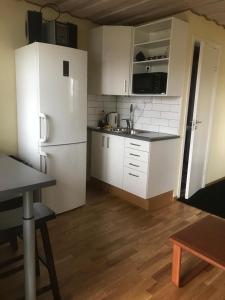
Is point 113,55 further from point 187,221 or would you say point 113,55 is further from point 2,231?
point 2,231

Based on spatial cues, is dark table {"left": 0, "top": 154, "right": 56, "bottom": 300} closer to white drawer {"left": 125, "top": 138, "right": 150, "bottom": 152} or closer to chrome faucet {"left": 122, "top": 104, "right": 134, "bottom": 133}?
white drawer {"left": 125, "top": 138, "right": 150, "bottom": 152}

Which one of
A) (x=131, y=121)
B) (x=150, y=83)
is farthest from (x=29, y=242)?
(x=131, y=121)

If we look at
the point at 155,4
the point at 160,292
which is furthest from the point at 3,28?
the point at 160,292

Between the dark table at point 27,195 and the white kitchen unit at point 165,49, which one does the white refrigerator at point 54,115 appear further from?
the dark table at point 27,195

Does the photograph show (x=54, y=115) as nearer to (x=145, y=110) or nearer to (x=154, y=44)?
(x=145, y=110)

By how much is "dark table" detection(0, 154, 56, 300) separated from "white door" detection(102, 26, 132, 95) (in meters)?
2.17

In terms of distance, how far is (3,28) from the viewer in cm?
278

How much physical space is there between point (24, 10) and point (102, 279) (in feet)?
9.77

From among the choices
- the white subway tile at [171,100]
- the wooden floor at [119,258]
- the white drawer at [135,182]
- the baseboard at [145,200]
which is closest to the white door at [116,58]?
the white subway tile at [171,100]

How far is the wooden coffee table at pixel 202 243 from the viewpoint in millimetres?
1668

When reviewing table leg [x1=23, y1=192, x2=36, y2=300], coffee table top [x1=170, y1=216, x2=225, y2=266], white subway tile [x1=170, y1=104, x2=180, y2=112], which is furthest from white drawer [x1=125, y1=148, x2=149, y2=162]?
table leg [x1=23, y1=192, x2=36, y2=300]

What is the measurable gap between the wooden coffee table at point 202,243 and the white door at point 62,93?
5.26 feet

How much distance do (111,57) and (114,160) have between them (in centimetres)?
142

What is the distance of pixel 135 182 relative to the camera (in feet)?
10.5
